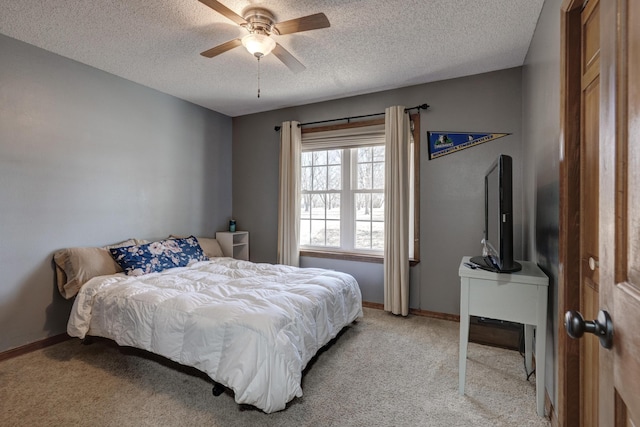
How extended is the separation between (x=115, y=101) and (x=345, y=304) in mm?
3042

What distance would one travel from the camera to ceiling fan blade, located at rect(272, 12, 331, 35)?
5.95ft

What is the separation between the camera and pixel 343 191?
393 cm

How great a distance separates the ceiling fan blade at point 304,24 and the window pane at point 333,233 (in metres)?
2.43

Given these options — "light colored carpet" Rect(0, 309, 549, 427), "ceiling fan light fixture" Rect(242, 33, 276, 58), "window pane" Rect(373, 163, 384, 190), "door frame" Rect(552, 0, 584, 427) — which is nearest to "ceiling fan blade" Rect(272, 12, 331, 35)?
"ceiling fan light fixture" Rect(242, 33, 276, 58)

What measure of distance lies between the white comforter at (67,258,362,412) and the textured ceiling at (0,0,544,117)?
197 cm

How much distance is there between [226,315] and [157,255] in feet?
5.24

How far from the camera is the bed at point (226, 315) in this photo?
172 centimetres

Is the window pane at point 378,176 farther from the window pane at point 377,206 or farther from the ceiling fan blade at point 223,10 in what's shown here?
the ceiling fan blade at point 223,10

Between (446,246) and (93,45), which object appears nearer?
(93,45)

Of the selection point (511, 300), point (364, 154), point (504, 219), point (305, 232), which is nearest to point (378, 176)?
point (364, 154)

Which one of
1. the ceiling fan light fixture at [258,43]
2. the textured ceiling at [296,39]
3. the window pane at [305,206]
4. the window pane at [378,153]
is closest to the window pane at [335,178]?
the window pane at [305,206]

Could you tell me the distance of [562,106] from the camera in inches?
57.9

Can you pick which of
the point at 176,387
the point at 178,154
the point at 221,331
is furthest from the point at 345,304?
the point at 178,154

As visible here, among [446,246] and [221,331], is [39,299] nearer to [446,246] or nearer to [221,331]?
[221,331]
